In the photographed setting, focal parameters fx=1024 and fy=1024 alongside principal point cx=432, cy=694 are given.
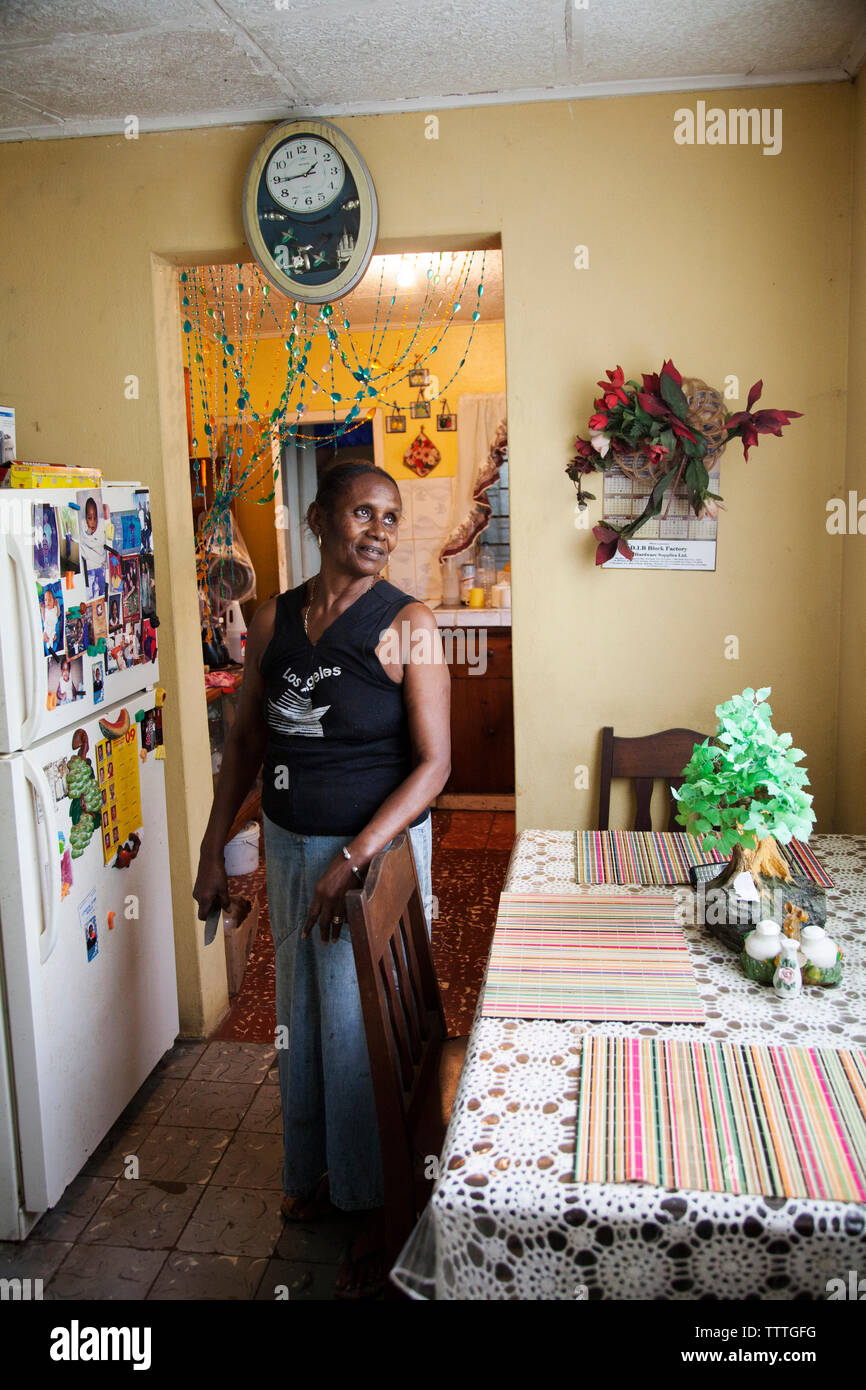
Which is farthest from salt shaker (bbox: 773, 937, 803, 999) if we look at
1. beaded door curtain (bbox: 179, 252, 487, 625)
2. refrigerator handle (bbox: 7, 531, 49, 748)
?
beaded door curtain (bbox: 179, 252, 487, 625)

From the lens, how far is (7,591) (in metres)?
2.11

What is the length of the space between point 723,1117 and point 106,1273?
156 centimetres

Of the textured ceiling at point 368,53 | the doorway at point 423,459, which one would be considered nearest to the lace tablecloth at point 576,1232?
the textured ceiling at point 368,53

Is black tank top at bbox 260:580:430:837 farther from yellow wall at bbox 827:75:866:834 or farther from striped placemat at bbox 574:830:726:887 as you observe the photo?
yellow wall at bbox 827:75:866:834

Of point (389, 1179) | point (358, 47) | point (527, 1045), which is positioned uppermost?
point (358, 47)

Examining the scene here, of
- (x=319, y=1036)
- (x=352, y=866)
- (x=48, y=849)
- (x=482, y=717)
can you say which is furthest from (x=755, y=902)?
(x=482, y=717)

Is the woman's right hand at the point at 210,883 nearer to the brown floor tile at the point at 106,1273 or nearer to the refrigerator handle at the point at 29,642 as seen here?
the refrigerator handle at the point at 29,642

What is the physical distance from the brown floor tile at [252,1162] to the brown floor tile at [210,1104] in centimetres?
8

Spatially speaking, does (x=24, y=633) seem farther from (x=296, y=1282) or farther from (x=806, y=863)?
(x=806, y=863)

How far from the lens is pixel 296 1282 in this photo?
83.0 inches

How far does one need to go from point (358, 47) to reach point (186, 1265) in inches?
107
